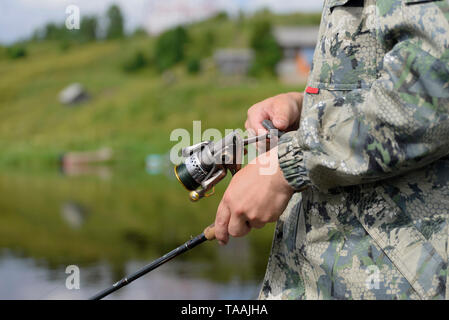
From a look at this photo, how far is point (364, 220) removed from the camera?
4.51ft

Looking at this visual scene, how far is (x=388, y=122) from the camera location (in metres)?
1.23

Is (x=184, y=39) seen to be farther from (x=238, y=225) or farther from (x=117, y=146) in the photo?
(x=238, y=225)

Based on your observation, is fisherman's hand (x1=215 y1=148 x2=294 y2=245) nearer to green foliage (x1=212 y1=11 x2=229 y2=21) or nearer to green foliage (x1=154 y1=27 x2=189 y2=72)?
green foliage (x1=154 y1=27 x2=189 y2=72)

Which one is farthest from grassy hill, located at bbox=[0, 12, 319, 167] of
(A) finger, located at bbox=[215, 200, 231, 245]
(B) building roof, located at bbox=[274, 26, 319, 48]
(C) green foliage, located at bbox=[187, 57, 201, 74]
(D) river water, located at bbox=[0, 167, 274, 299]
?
(A) finger, located at bbox=[215, 200, 231, 245]

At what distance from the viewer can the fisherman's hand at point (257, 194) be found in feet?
4.62

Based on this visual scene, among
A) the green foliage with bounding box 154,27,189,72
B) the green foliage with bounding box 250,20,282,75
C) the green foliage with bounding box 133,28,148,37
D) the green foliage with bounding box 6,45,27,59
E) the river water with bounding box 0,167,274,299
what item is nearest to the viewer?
the river water with bounding box 0,167,274,299

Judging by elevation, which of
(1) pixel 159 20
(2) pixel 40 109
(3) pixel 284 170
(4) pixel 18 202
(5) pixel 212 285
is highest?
(1) pixel 159 20

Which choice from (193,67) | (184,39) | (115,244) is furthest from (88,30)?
(115,244)

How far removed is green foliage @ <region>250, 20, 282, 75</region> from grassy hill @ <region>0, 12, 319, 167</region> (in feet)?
4.27

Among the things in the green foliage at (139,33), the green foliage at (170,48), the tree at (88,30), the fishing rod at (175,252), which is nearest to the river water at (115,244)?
the fishing rod at (175,252)

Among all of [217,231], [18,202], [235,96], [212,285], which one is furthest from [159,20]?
[217,231]

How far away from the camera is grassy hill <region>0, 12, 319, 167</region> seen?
22969mm

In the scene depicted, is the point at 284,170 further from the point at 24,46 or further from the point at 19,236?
the point at 24,46
